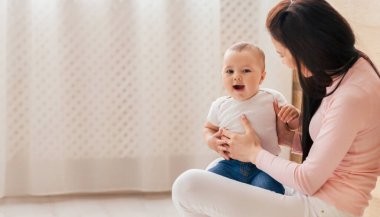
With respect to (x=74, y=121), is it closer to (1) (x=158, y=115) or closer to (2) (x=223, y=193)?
(1) (x=158, y=115)

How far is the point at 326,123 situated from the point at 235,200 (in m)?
0.32

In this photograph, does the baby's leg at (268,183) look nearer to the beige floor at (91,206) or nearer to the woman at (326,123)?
the woman at (326,123)

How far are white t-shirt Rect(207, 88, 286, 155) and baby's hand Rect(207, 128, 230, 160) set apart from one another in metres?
0.04

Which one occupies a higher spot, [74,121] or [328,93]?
[328,93]

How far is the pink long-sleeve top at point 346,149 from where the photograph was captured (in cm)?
136

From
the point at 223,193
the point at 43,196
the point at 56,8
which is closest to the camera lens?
the point at 223,193

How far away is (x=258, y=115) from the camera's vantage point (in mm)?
1685

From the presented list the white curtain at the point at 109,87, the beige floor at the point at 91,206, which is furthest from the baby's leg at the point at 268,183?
the white curtain at the point at 109,87

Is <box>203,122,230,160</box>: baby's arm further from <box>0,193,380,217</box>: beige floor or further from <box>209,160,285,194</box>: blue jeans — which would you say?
<box>0,193,380,217</box>: beige floor

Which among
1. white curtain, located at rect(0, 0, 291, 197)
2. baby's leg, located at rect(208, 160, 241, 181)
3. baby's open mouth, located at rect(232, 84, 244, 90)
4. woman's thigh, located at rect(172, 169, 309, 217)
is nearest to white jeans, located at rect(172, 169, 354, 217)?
woman's thigh, located at rect(172, 169, 309, 217)

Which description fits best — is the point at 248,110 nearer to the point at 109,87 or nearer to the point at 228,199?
the point at 228,199

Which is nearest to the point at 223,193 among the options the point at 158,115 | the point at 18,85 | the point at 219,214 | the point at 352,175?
the point at 219,214

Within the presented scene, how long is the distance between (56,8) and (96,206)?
2.63 ft

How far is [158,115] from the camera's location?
2.51 m
